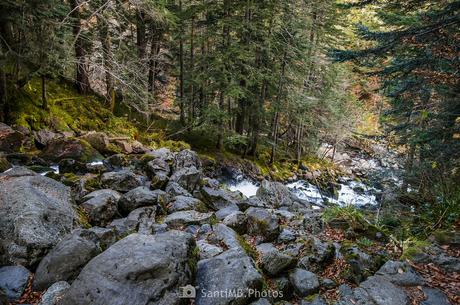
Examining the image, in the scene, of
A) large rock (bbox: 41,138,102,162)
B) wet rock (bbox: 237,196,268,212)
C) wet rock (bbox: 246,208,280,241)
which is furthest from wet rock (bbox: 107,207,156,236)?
large rock (bbox: 41,138,102,162)

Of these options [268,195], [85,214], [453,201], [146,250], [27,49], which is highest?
[27,49]

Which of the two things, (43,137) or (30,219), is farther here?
(43,137)

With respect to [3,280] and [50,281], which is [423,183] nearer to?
[50,281]

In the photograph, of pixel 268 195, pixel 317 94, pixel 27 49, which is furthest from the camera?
pixel 317 94

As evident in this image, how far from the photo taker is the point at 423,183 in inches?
294

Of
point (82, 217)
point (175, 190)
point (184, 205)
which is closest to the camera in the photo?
point (82, 217)

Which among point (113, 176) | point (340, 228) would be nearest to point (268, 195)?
point (340, 228)

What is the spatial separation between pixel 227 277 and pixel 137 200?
3430 millimetres

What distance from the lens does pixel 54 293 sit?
150 inches

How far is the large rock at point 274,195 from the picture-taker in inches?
402

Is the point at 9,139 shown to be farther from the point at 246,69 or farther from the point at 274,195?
the point at 246,69

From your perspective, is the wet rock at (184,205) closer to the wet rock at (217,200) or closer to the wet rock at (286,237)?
the wet rock at (217,200)

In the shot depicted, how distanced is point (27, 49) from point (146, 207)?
6.07 meters

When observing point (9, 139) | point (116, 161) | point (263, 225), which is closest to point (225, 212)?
point (263, 225)
